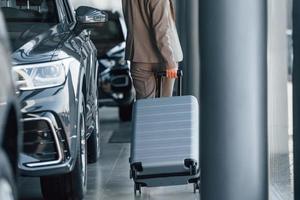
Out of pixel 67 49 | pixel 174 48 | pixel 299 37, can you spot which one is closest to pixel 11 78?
pixel 299 37

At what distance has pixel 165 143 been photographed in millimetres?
6789

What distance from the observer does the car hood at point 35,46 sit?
7.21m

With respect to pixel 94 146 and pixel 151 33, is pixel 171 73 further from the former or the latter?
pixel 94 146

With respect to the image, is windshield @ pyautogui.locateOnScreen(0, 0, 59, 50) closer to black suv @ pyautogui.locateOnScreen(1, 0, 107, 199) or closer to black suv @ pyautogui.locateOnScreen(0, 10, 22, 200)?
black suv @ pyautogui.locateOnScreen(1, 0, 107, 199)

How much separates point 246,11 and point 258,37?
0.18 meters

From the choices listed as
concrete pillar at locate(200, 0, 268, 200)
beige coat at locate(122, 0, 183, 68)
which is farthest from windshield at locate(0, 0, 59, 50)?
concrete pillar at locate(200, 0, 268, 200)

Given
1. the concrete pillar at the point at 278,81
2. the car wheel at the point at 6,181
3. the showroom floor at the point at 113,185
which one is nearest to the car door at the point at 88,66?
the showroom floor at the point at 113,185

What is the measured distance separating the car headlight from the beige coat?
1.89 m

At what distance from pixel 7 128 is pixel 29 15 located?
4032 mm

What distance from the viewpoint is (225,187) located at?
600 cm

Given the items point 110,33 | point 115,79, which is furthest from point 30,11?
point 110,33

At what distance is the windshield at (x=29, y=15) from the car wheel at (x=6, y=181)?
335cm

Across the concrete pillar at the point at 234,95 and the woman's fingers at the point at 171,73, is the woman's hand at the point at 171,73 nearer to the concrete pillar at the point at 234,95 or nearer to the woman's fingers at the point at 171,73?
the woman's fingers at the point at 171,73

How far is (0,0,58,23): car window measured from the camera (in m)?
8.70
